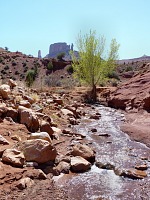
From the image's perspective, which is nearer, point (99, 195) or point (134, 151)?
point (99, 195)

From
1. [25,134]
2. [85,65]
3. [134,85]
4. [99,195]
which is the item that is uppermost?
[85,65]

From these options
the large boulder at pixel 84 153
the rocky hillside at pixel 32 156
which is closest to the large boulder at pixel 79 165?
the rocky hillside at pixel 32 156

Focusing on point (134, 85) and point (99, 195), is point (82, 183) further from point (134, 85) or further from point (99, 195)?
point (134, 85)

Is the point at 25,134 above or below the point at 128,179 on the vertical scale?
above

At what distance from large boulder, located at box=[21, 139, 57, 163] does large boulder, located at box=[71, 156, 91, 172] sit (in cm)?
41

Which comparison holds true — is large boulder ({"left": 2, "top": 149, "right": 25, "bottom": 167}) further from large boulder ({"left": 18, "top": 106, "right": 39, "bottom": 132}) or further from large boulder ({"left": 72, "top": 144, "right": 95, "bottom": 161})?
large boulder ({"left": 18, "top": 106, "right": 39, "bottom": 132})

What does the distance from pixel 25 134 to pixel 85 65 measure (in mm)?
11744

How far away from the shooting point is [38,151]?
4891mm

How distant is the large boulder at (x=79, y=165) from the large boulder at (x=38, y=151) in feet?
1.35

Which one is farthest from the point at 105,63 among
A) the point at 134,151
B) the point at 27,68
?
the point at 27,68

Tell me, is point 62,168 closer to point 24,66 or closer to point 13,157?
point 13,157

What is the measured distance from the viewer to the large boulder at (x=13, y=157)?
4528mm

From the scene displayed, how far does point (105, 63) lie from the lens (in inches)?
690

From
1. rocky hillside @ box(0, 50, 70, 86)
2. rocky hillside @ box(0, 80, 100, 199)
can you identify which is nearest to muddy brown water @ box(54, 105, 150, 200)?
rocky hillside @ box(0, 80, 100, 199)
